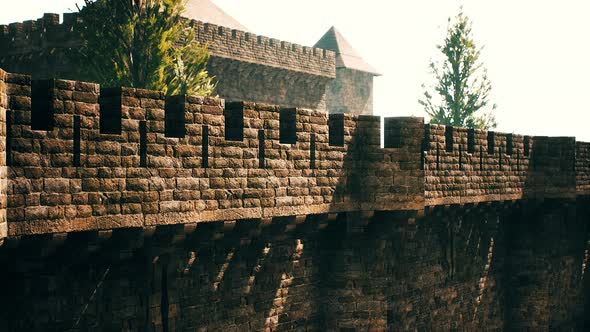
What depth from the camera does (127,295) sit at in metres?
9.77

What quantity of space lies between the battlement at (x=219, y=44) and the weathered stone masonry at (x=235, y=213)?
12742mm

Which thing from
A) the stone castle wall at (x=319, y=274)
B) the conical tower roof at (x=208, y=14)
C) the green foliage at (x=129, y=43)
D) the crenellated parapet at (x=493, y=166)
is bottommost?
the stone castle wall at (x=319, y=274)

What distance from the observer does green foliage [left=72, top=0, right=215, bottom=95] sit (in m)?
23.7

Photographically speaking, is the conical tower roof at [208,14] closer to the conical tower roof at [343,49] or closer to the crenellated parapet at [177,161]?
the conical tower roof at [343,49]

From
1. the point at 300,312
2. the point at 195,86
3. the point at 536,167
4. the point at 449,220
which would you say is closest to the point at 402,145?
the point at 300,312

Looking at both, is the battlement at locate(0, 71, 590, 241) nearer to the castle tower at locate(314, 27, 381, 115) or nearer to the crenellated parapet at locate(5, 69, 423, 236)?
the crenellated parapet at locate(5, 69, 423, 236)

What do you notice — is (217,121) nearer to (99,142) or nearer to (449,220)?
(99,142)

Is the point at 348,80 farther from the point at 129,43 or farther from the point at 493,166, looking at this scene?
the point at 493,166

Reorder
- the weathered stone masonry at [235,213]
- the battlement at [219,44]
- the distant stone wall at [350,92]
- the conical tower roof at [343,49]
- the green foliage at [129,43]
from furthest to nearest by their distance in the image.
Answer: the conical tower roof at [343,49] → the distant stone wall at [350,92] → the battlement at [219,44] → the green foliage at [129,43] → the weathered stone masonry at [235,213]

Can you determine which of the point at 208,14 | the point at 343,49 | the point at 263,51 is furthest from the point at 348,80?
the point at 263,51

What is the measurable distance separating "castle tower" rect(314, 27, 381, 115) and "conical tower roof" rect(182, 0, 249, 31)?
10921 mm

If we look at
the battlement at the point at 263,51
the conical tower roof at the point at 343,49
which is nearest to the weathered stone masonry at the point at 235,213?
the battlement at the point at 263,51

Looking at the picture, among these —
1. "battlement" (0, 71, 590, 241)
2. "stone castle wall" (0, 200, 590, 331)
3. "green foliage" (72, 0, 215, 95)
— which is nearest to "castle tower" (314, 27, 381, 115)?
"green foliage" (72, 0, 215, 95)

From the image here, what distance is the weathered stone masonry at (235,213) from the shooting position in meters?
8.33
